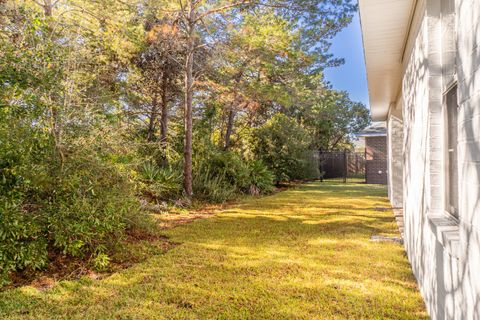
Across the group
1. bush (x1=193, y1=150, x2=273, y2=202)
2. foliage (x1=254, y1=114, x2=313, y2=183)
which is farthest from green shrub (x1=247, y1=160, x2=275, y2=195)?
foliage (x1=254, y1=114, x2=313, y2=183)

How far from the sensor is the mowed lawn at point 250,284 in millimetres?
3262

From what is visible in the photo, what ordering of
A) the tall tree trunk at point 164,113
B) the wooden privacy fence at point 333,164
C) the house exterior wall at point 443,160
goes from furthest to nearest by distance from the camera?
the wooden privacy fence at point 333,164
the tall tree trunk at point 164,113
the house exterior wall at point 443,160

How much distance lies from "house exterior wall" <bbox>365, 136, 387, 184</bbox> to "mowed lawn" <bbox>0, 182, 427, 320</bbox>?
13.3m

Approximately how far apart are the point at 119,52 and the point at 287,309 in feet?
29.0

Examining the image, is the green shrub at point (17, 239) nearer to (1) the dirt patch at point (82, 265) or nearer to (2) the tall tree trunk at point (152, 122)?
(1) the dirt patch at point (82, 265)

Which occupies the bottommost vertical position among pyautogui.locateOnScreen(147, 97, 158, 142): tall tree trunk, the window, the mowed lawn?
the mowed lawn

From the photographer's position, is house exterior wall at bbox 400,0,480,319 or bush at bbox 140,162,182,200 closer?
house exterior wall at bbox 400,0,480,319

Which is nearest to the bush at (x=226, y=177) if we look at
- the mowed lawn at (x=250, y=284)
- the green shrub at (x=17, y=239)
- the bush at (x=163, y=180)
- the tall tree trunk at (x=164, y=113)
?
the bush at (x=163, y=180)

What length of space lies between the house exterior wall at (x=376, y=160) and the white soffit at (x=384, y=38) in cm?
1129

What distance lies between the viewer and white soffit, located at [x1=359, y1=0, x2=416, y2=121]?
147 inches

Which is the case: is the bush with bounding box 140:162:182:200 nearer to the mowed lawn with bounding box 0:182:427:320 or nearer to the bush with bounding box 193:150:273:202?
the bush with bounding box 193:150:273:202

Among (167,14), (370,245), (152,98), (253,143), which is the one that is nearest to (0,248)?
(370,245)

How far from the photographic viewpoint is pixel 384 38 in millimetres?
4824

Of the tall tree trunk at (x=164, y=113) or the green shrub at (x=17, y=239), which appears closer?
the green shrub at (x=17, y=239)
